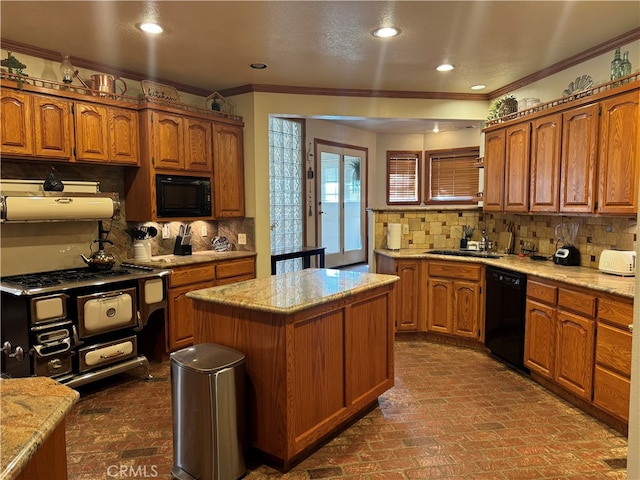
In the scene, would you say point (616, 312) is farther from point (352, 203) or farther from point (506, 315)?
point (352, 203)

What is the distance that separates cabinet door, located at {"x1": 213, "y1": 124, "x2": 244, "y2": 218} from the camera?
4.46 metres

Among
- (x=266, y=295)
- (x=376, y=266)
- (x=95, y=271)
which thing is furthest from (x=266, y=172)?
(x=266, y=295)

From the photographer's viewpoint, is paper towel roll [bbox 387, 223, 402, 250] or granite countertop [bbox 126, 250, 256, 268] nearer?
granite countertop [bbox 126, 250, 256, 268]

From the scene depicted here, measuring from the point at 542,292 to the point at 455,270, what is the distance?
3.31 feet

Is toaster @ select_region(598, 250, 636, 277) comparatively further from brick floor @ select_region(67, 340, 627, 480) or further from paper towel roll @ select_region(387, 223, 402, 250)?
paper towel roll @ select_region(387, 223, 402, 250)

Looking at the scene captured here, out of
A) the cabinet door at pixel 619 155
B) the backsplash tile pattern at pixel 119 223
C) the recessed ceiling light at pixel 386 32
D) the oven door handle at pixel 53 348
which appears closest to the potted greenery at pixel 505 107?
the cabinet door at pixel 619 155

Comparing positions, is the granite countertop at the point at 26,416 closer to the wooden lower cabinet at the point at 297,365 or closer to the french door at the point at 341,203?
the wooden lower cabinet at the point at 297,365

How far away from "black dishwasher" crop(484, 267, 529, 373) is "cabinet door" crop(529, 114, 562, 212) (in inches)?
26.1

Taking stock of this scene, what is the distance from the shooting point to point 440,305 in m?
4.30

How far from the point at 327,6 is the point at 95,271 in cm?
270

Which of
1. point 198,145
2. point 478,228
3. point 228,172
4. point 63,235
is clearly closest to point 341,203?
point 478,228

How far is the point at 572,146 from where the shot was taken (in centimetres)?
326

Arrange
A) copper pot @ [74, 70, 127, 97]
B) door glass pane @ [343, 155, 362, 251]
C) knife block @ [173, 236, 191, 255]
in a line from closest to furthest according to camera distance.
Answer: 1. copper pot @ [74, 70, 127, 97]
2. knife block @ [173, 236, 191, 255]
3. door glass pane @ [343, 155, 362, 251]

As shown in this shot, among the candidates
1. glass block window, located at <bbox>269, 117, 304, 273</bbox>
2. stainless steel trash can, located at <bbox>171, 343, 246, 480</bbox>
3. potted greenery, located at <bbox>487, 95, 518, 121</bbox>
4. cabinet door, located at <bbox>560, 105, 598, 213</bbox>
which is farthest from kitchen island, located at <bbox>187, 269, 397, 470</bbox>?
glass block window, located at <bbox>269, 117, 304, 273</bbox>
